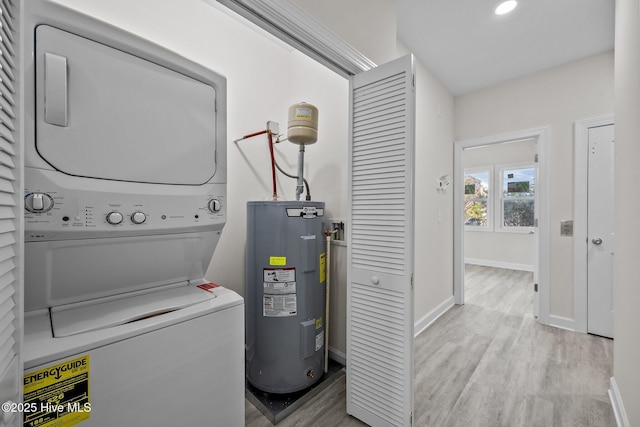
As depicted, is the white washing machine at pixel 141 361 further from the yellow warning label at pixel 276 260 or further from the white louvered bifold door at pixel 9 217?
the yellow warning label at pixel 276 260

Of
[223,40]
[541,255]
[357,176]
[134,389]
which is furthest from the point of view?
[541,255]

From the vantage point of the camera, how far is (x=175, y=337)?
2.92ft

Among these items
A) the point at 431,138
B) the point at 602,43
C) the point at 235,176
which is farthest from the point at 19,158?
the point at 602,43

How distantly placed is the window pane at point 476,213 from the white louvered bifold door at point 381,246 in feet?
17.5

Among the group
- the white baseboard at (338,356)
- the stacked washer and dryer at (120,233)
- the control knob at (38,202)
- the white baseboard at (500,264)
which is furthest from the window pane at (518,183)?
the control knob at (38,202)

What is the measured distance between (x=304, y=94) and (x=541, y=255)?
2.92 m

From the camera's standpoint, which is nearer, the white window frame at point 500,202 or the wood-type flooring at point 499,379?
the wood-type flooring at point 499,379

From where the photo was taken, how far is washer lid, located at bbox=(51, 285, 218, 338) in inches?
31.6

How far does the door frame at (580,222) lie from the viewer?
2576mm

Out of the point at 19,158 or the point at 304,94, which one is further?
the point at 304,94

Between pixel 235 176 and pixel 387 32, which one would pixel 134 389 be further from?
pixel 387 32

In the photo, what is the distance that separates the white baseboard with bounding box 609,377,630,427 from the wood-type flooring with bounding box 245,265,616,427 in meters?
0.04

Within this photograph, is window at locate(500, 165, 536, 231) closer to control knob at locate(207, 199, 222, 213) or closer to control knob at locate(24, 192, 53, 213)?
control knob at locate(207, 199, 222, 213)

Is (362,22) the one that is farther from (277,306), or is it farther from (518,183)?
(518,183)
